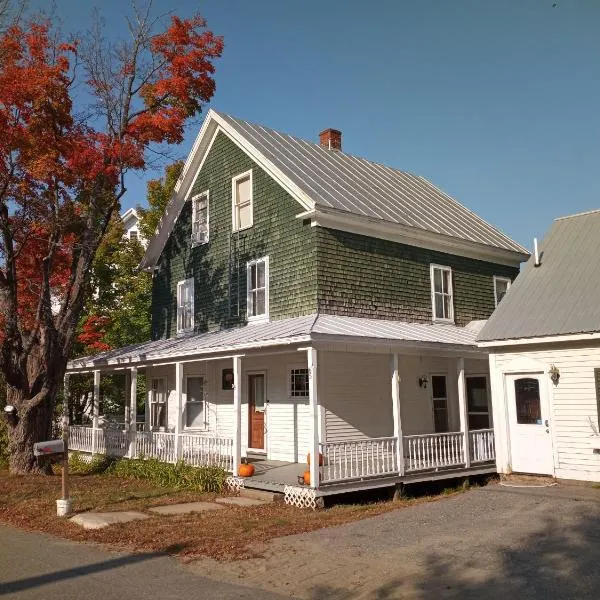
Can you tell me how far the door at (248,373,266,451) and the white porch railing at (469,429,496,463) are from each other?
5.59 m

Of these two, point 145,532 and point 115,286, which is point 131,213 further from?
point 145,532

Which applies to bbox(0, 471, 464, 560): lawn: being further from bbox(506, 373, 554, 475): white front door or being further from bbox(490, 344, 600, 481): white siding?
bbox(490, 344, 600, 481): white siding

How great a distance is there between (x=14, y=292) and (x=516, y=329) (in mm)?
12607

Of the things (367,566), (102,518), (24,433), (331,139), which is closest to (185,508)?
(102,518)

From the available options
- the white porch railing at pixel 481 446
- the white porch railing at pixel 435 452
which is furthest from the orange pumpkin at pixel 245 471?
the white porch railing at pixel 481 446

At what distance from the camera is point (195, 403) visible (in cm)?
1952

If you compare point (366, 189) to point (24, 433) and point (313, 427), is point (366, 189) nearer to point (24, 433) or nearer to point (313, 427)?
point (313, 427)

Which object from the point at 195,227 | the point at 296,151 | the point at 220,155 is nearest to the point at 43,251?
the point at 195,227

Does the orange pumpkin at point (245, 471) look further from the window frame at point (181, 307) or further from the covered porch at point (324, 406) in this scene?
the window frame at point (181, 307)

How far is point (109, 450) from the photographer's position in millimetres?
18406

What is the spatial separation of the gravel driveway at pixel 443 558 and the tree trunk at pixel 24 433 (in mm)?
9566

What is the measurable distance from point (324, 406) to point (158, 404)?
28.3 ft

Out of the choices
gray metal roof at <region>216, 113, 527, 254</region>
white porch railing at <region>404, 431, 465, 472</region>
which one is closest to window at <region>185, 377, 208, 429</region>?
white porch railing at <region>404, 431, 465, 472</region>

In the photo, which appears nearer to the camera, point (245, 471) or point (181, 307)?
point (245, 471)
